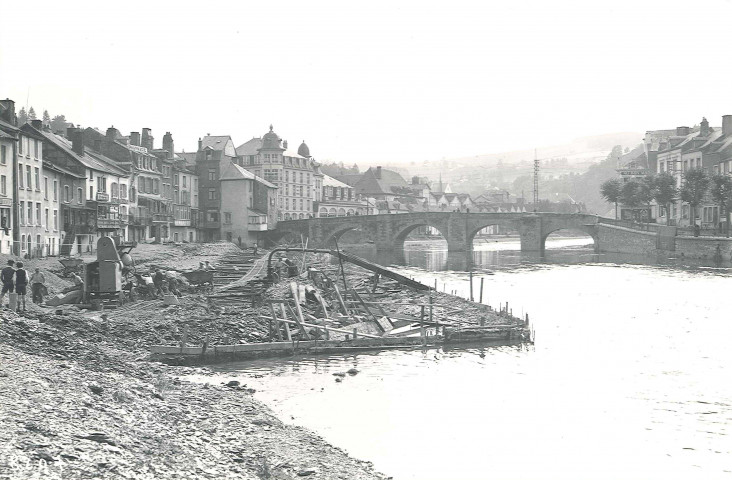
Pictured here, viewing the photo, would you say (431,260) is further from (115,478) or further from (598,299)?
(115,478)

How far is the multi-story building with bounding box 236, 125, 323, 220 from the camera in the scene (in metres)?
117

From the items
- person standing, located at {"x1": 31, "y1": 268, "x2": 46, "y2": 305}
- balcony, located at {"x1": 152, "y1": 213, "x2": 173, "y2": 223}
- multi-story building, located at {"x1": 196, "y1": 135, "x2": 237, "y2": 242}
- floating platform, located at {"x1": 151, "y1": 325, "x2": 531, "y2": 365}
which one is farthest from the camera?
multi-story building, located at {"x1": 196, "y1": 135, "x2": 237, "y2": 242}

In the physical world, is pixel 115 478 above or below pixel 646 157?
below

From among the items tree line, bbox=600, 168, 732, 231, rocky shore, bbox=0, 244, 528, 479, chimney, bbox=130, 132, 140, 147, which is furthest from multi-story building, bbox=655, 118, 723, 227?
rocky shore, bbox=0, 244, 528, 479

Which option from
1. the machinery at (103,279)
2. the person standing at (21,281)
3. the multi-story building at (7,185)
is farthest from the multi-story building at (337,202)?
the person standing at (21,281)

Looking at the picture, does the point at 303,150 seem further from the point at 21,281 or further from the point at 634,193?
the point at 21,281

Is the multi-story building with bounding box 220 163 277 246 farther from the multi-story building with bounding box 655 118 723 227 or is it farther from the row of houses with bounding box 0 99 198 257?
the multi-story building with bounding box 655 118 723 227

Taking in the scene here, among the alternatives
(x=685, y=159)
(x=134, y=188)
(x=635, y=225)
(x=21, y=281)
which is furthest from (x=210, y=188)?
(x=21, y=281)

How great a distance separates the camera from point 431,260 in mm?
86125

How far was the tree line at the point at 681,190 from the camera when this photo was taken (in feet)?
245

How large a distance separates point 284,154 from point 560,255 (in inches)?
1875

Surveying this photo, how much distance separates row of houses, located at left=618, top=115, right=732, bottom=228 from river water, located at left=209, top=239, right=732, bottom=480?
54719mm

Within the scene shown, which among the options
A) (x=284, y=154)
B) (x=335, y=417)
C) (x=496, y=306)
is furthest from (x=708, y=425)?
(x=284, y=154)

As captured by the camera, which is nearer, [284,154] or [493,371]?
[493,371]
